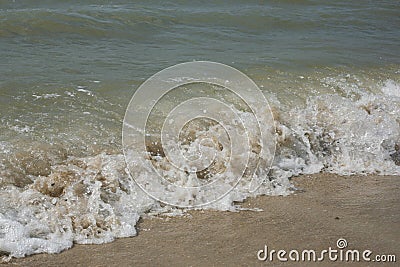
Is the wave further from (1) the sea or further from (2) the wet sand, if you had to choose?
(2) the wet sand

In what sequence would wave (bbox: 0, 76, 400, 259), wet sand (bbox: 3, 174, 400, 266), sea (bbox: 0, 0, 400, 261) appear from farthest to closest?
1. sea (bbox: 0, 0, 400, 261)
2. wave (bbox: 0, 76, 400, 259)
3. wet sand (bbox: 3, 174, 400, 266)

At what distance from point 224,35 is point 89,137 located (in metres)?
3.65

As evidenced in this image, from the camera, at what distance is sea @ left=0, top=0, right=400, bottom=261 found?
3.67 m

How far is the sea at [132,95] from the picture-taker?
367cm

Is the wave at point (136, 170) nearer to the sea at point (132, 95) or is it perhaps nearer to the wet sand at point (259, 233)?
the sea at point (132, 95)

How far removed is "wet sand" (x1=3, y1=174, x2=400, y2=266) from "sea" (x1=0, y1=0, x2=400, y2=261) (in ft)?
0.38

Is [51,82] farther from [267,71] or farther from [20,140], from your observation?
[267,71]

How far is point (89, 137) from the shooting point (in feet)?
14.3

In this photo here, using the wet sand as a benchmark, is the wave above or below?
above

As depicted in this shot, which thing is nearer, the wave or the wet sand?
the wet sand

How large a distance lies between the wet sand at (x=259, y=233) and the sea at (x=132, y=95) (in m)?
0.12

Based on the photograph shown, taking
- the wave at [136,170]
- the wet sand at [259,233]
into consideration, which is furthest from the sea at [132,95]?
the wet sand at [259,233]

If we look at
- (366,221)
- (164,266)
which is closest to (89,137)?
(164,266)

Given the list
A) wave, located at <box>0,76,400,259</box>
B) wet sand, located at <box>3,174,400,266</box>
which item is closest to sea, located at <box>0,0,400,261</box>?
wave, located at <box>0,76,400,259</box>
